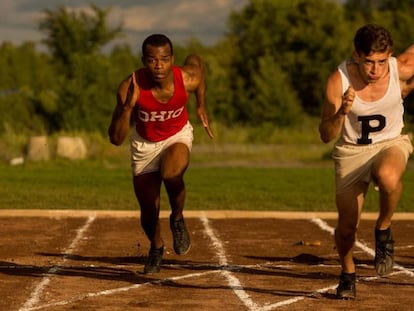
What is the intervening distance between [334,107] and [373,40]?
575 millimetres

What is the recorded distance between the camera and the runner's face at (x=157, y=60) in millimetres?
9672

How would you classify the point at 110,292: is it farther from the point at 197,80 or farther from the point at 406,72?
the point at 406,72

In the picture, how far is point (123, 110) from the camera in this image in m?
9.50

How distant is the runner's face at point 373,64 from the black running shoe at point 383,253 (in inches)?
55.5

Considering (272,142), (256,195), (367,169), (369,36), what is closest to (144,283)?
(367,169)

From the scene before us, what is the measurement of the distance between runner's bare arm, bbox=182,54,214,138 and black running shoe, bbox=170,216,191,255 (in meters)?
0.91

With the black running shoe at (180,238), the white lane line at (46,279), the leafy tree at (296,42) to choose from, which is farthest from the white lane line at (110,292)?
the leafy tree at (296,42)

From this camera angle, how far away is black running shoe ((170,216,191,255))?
33.8 ft

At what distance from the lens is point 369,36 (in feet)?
26.9

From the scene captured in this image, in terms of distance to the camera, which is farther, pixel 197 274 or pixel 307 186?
pixel 307 186

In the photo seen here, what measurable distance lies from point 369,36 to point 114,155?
25.5m

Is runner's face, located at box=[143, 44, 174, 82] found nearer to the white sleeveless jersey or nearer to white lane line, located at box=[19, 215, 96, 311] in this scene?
the white sleeveless jersey

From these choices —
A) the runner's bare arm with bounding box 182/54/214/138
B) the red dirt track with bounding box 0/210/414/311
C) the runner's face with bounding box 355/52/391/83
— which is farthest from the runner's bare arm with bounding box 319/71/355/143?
the runner's bare arm with bounding box 182/54/214/138

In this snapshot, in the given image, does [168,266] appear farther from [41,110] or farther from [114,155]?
[41,110]
